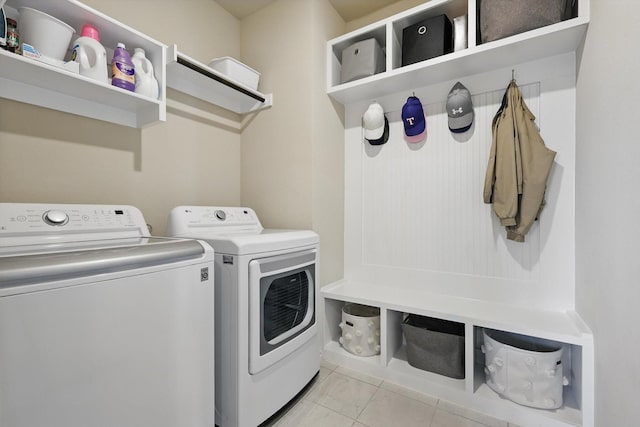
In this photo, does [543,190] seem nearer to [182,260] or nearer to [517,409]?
[517,409]

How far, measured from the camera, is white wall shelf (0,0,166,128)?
3.74 ft

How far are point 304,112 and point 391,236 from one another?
1117mm

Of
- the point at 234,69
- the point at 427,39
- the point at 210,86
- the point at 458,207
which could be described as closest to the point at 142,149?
the point at 210,86

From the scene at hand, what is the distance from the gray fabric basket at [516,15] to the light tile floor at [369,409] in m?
2.01

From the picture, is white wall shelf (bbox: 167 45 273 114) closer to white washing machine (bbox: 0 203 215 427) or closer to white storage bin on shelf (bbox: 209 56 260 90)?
white storage bin on shelf (bbox: 209 56 260 90)

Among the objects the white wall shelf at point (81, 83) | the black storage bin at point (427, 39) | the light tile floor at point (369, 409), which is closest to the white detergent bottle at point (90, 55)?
the white wall shelf at point (81, 83)

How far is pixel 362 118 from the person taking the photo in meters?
2.25

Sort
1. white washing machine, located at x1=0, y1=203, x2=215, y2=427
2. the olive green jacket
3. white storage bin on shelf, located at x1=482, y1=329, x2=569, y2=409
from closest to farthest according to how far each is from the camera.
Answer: white washing machine, located at x1=0, y1=203, x2=215, y2=427 < white storage bin on shelf, located at x1=482, y1=329, x2=569, y2=409 < the olive green jacket

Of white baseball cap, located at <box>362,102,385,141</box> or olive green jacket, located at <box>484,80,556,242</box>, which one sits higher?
white baseball cap, located at <box>362,102,385,141</box>

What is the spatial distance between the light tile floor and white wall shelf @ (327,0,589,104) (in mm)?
1954

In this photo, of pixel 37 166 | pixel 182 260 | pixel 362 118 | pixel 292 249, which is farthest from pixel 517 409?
pixel 37 166

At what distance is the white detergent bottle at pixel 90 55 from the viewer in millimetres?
1219

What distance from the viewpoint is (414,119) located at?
75.9 inches

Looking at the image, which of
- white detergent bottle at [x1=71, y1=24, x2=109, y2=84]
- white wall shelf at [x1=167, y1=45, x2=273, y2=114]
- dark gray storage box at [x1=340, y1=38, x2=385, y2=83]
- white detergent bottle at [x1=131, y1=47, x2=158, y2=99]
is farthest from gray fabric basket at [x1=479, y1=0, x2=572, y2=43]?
white detergent bottle at [x1=71, y1=24, x2=109, y2=84]
